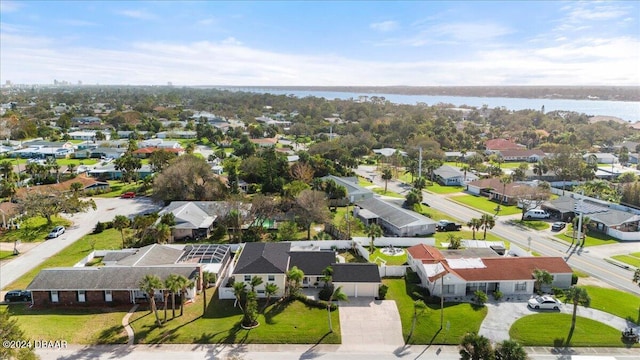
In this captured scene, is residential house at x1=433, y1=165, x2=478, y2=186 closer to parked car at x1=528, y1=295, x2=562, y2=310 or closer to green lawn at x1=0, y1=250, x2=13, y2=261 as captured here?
parked car at x1=528, y1=295, x2=562, y2=310

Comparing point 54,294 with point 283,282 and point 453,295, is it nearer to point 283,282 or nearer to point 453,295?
point 283,282

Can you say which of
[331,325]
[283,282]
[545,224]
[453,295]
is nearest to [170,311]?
[283,282]

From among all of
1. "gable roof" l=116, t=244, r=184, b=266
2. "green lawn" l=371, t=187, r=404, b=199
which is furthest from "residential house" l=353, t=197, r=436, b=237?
"gable roof" l=116, t=244, r=184, b=266

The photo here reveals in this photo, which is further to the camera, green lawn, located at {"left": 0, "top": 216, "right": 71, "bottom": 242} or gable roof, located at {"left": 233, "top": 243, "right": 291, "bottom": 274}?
green lawn, located at {"left": 0, "top": 216, "right": 71, "bottom": 242}

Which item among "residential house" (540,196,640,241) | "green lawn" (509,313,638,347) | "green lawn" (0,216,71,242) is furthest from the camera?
"residential house" (540,196,640,241)

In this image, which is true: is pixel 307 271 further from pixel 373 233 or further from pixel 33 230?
pixel 33 230

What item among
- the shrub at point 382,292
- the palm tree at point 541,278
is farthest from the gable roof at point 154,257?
the palm tree at point 541,278

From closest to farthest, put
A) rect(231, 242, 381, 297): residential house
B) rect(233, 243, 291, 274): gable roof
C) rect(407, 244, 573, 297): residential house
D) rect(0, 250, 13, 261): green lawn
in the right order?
1. rect(231, 242, 381, 297): residential house
2. rect(233, 243, 291, 274): gable roof
3. rect(407, 244, 573, 297): residential house
4. rect(0, 250, 13, 261): green lawn
